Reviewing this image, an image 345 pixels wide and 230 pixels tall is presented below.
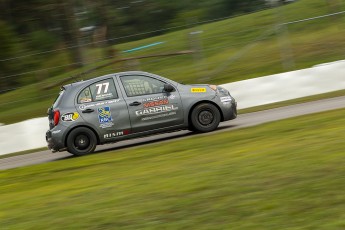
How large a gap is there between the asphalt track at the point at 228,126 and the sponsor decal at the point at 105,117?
0.85 meters

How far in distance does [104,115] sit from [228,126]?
8.90 ft

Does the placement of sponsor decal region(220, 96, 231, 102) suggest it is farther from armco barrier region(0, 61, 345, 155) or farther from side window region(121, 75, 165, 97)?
armco barrier region(0, 61, 345, 155)

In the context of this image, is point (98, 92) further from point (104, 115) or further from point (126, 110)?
point (126, 110)

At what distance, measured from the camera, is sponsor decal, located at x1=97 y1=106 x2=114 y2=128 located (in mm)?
15008

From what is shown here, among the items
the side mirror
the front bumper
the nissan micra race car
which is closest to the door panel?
the nissan micra race car

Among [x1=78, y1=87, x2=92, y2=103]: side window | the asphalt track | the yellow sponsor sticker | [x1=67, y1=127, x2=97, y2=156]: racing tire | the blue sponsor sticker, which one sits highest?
[x1=78, y1=87, x2=92, y2=103]: side window

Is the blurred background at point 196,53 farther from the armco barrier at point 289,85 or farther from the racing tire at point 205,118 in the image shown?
the racing tire at point 205,118

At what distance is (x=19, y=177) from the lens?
12.6 metres

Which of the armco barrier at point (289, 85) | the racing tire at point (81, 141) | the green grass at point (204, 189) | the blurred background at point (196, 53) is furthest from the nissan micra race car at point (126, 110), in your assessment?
the blurred background at point (196, 53)

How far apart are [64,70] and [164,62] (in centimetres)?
320

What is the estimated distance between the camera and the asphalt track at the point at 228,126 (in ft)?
51.6

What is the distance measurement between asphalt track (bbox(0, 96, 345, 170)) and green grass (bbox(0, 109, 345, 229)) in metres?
3.04

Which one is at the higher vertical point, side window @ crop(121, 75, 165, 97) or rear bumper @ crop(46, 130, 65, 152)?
side window @ crop(121, 75, 165, 97)

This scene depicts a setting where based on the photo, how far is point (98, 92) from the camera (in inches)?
596
